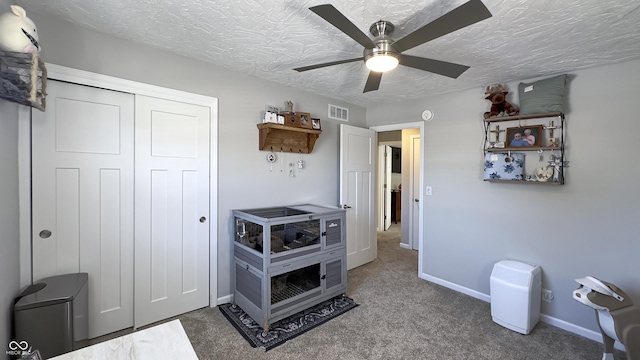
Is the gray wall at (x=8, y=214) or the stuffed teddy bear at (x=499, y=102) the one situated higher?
the stuffed teddy bear at (x=499, y=102)

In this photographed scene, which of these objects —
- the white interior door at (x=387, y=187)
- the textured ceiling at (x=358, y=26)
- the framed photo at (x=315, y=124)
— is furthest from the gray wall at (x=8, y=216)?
the white interior door at (x=387, y=187)

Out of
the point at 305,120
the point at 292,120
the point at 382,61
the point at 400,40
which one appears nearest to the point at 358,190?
the point at 305,120

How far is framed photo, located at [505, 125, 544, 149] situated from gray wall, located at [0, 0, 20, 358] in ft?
12.6

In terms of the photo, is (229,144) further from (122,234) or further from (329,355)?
(329,355)

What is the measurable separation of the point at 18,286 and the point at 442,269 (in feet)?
12.5

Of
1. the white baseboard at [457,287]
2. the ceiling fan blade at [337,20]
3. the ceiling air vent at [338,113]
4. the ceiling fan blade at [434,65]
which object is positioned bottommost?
the white baseboard at [457,287]

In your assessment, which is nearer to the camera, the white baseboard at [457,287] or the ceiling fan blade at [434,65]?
the ceiling fan blade at [434,65]

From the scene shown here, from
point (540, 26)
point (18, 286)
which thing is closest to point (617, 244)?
point (540, 26)

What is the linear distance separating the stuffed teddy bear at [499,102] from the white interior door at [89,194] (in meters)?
3.38

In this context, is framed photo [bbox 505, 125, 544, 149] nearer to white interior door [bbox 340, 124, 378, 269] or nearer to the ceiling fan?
the ceiling fan

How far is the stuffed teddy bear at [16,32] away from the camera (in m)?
1.26

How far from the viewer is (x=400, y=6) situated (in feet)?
5.08

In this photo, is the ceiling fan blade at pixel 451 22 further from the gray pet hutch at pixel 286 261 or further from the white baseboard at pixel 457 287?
the white baseboard at pixel 457 287

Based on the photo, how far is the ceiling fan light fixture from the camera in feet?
5.41
